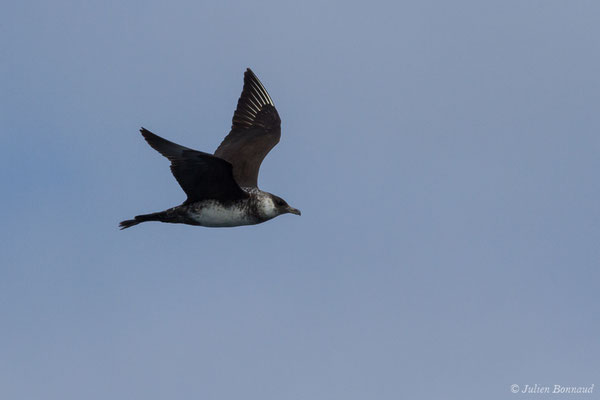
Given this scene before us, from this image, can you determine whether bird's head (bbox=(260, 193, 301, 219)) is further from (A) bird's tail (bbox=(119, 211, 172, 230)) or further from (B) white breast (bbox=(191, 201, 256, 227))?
(A) bird's tail (bbox=(119, 211, 172, 230))

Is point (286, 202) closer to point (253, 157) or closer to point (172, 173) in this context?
point (253, 157)

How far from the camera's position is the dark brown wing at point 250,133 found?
15.0 meters

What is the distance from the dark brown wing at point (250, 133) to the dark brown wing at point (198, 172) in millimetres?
1148

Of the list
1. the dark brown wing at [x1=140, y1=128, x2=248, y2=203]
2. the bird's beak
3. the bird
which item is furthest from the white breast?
the bird's beak

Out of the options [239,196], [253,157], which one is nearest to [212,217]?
[239,196]

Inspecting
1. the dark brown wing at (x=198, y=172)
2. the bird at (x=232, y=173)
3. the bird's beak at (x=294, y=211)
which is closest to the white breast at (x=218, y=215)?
the bird at (x=232, y=173)

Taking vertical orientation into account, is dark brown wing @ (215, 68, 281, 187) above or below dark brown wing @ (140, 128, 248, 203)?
above

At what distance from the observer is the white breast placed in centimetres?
1368

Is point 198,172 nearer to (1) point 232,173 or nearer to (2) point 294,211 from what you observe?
(1) point 232,173

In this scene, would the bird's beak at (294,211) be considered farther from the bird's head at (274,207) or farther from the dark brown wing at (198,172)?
the dark brown wing at (198,172)

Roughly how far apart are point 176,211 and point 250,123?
129 inches

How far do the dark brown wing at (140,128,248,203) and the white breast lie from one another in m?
0.14

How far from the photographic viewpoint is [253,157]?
15273 millimetres

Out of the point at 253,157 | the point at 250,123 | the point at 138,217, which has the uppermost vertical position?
the point at 250,123
